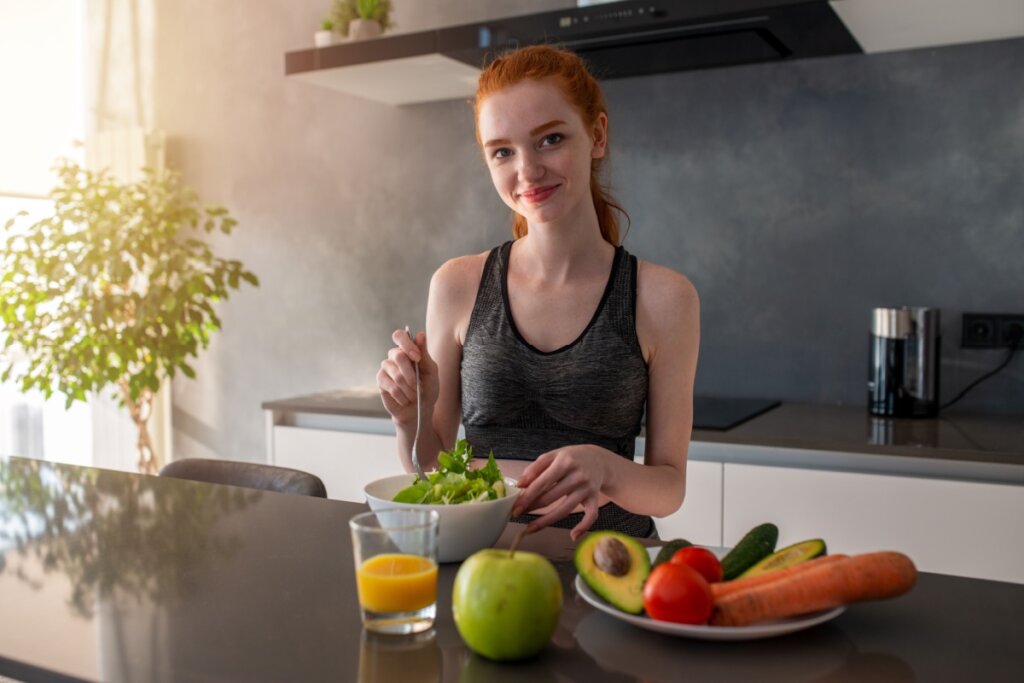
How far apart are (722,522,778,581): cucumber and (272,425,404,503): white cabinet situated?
172 cm

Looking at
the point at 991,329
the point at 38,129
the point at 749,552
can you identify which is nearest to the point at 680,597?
the point at 749,552

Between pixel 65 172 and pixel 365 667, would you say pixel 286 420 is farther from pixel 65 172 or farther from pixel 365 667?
pixel 365 667

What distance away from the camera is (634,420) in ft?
5.27

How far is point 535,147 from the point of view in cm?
150

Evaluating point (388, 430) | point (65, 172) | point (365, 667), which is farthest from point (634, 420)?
point (65, 172)

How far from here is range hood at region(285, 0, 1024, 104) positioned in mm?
2092

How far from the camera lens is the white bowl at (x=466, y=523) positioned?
0.98 m

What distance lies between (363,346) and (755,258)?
4.60 feet

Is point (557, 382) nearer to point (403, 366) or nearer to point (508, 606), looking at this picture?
point (403, 366)

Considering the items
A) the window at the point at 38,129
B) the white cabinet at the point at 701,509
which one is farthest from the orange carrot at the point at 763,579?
the window at the point at 38,129

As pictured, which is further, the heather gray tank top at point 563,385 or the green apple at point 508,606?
the heather gray tank top at point 563,385

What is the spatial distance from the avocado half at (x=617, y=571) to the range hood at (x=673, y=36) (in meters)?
1.55

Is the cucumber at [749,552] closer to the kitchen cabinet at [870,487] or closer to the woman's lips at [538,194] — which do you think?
the woman's lips at [538,194]

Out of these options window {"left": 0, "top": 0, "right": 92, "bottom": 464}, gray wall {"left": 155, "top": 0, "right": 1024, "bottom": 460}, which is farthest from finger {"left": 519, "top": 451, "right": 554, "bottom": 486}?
window {"left": 0, "top": 0, "right": 92, "bottom": 464}
